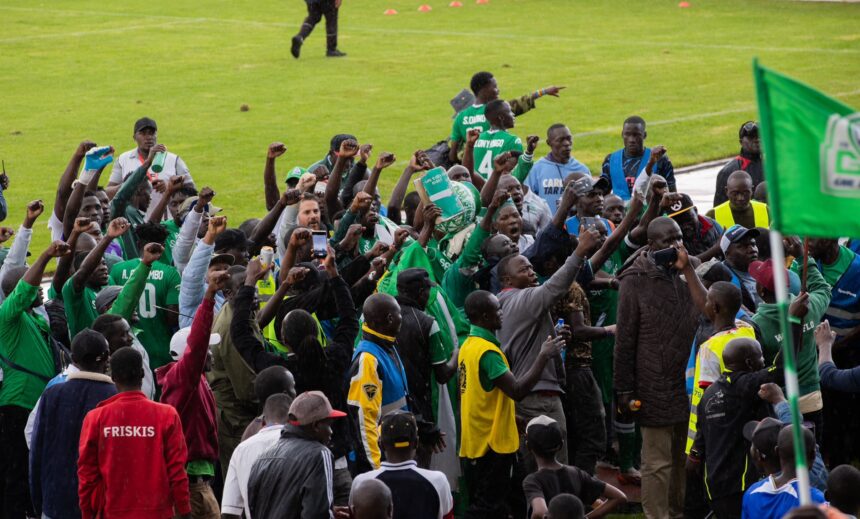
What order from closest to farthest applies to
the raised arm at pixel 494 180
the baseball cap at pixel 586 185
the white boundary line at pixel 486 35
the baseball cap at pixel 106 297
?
the baseball cap at pixel 106 297, the baseball cap at pixel 586 185, the raised arm at pixel 494 180, the white boundary line at pixel 486 35

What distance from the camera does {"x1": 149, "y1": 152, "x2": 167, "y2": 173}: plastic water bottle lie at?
12.4 m

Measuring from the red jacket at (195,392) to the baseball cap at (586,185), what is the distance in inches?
112

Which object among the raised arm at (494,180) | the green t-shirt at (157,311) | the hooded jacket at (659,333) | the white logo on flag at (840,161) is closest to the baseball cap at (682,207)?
the raised arm at (494,180)

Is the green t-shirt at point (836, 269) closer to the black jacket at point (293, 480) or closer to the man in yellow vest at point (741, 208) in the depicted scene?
the man in yellow vest at point (741, 208)

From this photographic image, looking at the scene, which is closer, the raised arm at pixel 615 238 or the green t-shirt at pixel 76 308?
the green t-shirt at pixel 76 308

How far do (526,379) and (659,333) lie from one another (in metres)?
1.03

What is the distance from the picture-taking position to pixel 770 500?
6.65 meters

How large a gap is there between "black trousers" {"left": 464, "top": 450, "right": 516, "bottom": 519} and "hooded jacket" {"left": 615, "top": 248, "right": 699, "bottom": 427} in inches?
39.0

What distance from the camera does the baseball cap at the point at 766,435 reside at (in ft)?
22.1

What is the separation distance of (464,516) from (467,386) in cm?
80

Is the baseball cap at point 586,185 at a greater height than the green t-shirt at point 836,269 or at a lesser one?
greater

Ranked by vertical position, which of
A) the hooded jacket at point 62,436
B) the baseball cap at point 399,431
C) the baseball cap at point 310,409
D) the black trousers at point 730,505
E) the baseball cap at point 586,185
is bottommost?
the black trousers at point 730,505

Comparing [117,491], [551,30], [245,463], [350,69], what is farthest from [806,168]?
[551,30]

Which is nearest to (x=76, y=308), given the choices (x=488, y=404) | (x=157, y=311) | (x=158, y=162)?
(x=157, y=311)
